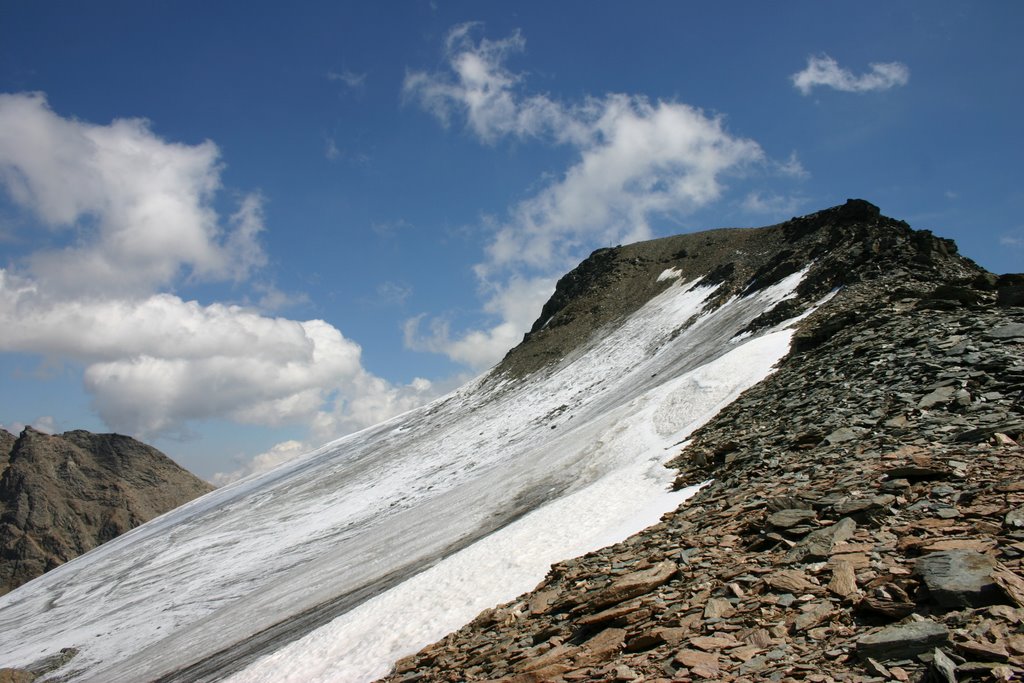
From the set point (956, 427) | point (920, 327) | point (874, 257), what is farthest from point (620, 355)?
point (956, 427)

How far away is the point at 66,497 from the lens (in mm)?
174625

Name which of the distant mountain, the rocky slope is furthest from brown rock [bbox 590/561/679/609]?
the rocky slope

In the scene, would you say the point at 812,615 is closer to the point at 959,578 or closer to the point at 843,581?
the point at 843,581

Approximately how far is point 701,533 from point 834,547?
3.39m

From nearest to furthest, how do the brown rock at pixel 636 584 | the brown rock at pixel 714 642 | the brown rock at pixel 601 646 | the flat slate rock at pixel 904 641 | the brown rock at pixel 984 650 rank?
the brown rock at pixel 984 650 < the flat slate rock at pixel 904 641 < the brown rock at pixel 714 642 < the brown rock at pixel 601 646 < the brown rock at pixel 636 584

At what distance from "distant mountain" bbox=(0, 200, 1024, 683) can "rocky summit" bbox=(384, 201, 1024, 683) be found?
0.05 metres

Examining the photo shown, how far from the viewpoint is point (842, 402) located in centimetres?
1723

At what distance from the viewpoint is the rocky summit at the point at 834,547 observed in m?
6.48

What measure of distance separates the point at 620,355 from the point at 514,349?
29.9 m

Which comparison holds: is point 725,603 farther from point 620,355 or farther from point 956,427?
point 620,355

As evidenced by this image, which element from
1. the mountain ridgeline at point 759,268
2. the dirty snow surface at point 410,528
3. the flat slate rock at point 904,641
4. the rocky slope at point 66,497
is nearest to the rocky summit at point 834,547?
the flat slate rock at point 904,641

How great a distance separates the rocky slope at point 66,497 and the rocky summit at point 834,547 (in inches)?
7214

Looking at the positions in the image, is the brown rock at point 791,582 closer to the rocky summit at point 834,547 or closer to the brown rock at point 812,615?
the rocky summit at point 834,547

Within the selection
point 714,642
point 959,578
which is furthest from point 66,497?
point 959,578
